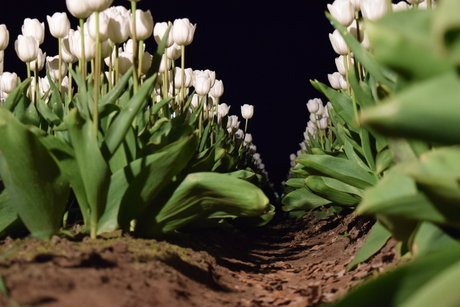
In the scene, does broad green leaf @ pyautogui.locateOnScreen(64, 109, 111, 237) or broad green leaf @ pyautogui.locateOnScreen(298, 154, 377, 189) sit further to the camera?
broad green leaf @ pyautogui.locateOnScreen(298, 154, 377, 189)

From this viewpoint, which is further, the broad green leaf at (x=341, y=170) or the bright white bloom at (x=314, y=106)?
the bright white bloom at (x=314, y=106)

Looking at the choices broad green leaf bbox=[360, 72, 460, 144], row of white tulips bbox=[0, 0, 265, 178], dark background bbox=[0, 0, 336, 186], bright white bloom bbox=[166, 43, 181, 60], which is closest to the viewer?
broad green leaf bbox=[360, 72, 460, 144]

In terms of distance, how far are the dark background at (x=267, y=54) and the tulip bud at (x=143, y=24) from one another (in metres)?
7.75

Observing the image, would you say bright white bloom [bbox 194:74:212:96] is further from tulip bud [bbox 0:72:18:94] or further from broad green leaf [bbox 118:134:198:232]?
broad green leaf [bbox 118:134:198:232]

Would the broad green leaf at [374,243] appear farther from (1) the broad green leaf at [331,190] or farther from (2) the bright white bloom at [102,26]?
(2) the bright white bloom at [102,26]

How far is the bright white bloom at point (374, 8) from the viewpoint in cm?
187

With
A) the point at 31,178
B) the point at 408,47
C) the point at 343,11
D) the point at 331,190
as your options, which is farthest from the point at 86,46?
the point at 408,47

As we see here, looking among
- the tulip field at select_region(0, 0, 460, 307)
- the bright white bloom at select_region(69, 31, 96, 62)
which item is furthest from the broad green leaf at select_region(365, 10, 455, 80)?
the bright white bloom at select_region(69, 31, 96, 62)

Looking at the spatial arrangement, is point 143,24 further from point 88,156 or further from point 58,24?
point 88,156

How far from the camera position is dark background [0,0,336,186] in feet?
35.7

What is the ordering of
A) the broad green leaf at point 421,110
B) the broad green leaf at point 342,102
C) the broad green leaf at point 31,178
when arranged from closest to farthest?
the broad green leaf at point 421,110
the broad green leaf at point 31,178
the broad green leaf at point 342,102

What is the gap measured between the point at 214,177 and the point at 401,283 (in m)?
0.91

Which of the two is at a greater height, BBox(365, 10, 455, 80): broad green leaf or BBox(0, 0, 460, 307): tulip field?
BBox(365, 10, 455, 80): broad green leaf

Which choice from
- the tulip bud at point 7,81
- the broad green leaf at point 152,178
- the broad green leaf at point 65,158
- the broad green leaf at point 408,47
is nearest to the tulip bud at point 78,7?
the broad green leaf at point 65,158
